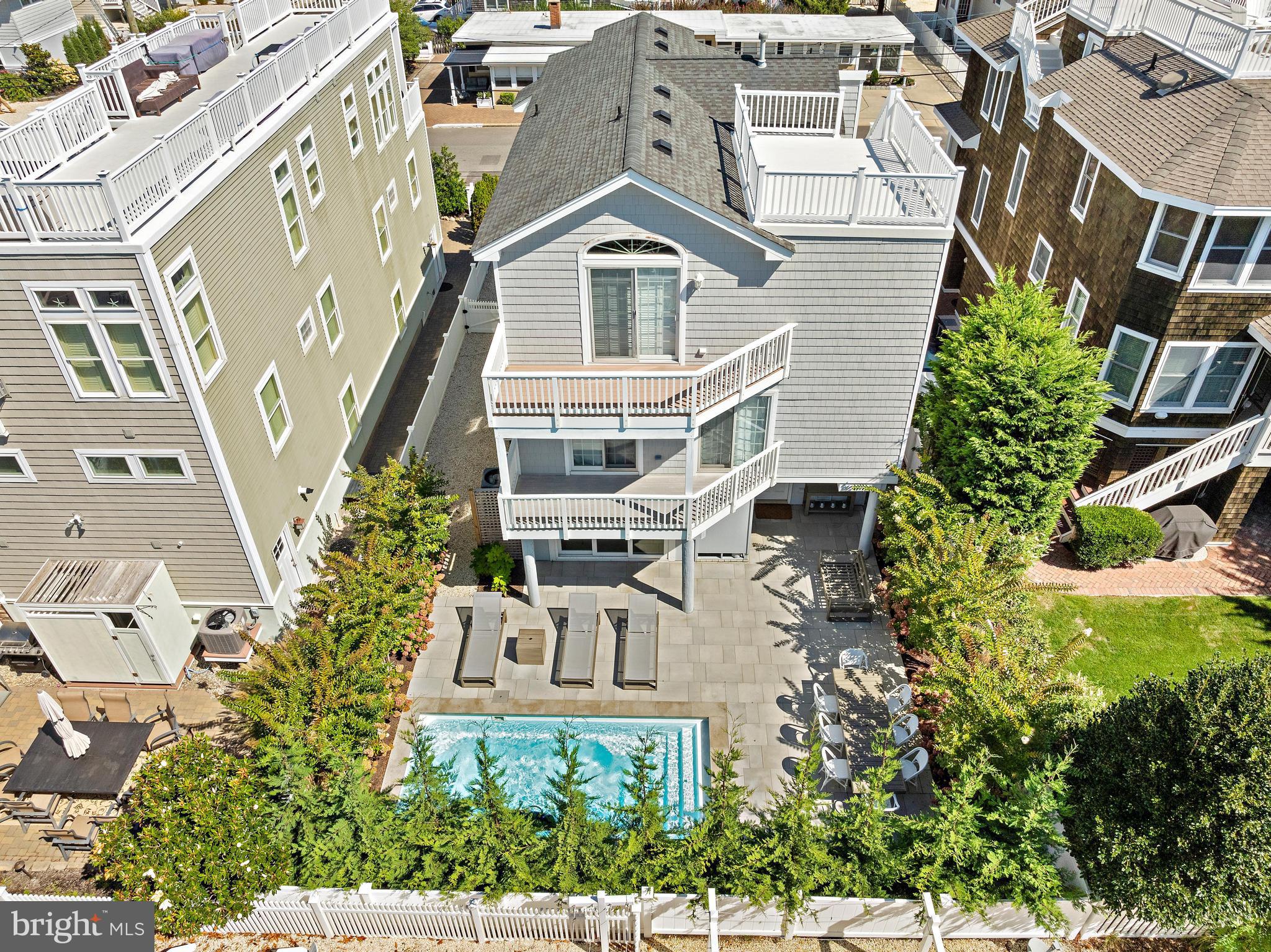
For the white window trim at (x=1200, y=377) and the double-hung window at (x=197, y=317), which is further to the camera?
the white window trim at (x=1200, y=377)

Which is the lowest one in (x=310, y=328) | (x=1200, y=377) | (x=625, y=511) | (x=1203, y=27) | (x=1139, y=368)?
(x=625, y=511)

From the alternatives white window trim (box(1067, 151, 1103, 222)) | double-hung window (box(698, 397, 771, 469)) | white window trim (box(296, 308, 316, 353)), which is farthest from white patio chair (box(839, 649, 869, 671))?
white window trim (box(296, 308, 316, 353))

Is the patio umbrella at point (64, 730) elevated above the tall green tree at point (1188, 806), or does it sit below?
below

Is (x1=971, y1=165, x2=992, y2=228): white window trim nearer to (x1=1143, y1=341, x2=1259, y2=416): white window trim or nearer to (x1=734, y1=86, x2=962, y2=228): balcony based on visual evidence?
(x1=734, y1=86, x2=962, y2=228): balcony

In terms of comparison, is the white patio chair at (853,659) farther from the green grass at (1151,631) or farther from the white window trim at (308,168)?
the white window trim at (308,168)

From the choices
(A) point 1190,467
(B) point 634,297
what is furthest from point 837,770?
(A) point 1190,467

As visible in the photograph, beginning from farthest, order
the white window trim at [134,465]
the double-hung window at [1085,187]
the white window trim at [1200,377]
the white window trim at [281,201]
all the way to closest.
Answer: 1. the double-hung window at [1085,187]
2. the white window trim at [1200,377]
3. the white window trim at [281,201]
4. the white window trim at [134,465]

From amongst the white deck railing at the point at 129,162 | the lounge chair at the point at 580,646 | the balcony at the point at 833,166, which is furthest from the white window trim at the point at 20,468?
the balcony at the point at 833,166

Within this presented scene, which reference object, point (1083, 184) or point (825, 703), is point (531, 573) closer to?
point (825, 703)
